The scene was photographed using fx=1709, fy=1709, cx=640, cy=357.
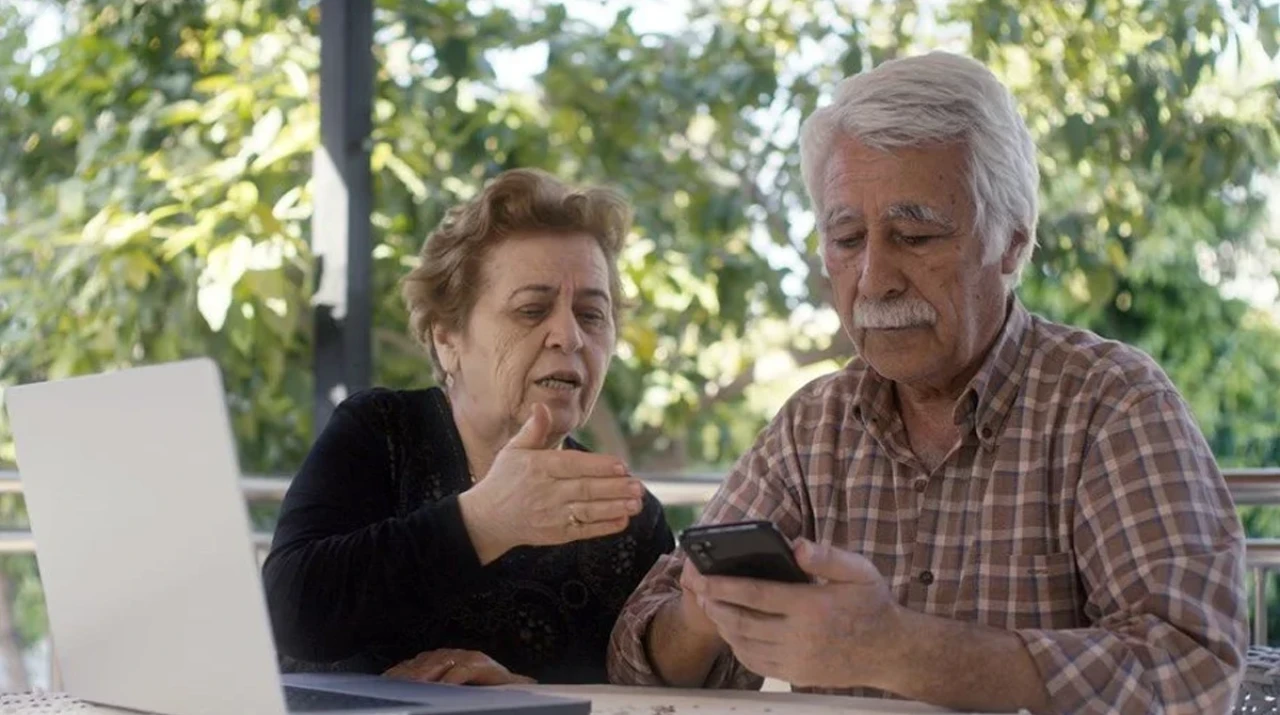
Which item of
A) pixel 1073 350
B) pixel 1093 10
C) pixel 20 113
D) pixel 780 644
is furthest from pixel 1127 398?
pixel 20 113

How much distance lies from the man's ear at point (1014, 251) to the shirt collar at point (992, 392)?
0.03 metres

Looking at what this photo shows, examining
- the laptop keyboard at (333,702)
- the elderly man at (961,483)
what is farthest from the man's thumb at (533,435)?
the laptop keyboard at (333,702)

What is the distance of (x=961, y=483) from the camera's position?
175 centimetres

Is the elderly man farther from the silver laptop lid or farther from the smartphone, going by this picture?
the silver laptop lid

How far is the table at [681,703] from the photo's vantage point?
5.05ft

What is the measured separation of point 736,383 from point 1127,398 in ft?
10.9

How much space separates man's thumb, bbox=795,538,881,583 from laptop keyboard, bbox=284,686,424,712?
0.33 meters

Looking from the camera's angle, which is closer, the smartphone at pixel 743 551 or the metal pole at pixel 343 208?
the smartphone at pixel 743 551

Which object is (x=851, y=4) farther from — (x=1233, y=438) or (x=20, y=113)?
(x=20, y=113)

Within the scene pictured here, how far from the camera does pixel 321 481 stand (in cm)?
202

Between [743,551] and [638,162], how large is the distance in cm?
346

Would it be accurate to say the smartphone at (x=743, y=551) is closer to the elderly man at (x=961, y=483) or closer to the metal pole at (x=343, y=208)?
the elderly man at (x=961, y=483)

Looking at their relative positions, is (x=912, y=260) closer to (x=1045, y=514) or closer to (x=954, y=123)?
(x=954, y=123)

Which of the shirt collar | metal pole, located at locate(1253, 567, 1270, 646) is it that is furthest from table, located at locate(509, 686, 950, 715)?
metal pole, located at locate(1253, 567, 1270, 646)
